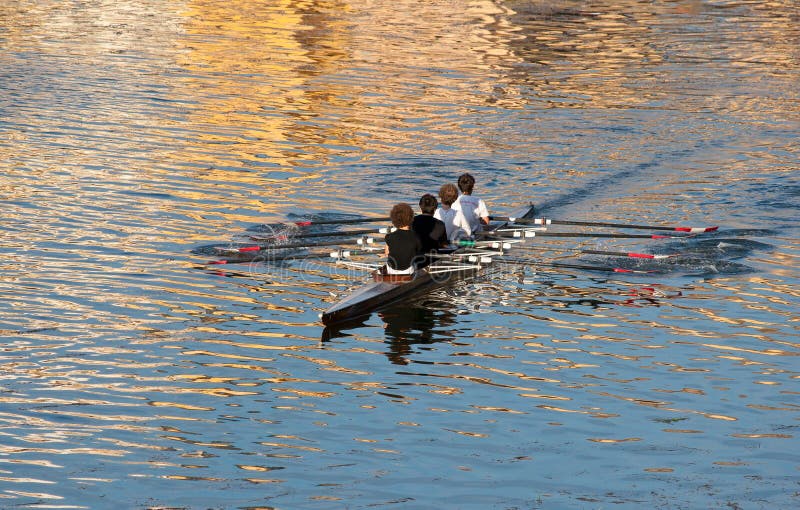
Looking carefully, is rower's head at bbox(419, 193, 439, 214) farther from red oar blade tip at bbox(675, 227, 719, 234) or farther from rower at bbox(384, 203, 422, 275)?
red oar blade tip at bbox(675, 227, 719, 234)

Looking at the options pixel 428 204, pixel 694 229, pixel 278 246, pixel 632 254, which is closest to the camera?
pixel 428 204

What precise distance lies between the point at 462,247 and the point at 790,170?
13948 millimetres

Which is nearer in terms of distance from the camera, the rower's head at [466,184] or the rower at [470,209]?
the rower at [470,209]

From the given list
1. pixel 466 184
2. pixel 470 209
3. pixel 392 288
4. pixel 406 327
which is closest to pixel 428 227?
pixel 392 288

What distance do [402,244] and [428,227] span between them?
1.44 metres

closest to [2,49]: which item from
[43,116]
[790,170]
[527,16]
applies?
[43,116]

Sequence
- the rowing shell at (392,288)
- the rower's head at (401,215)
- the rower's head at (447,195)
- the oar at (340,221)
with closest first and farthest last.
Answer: the rowing shell at (392,288) → the rower's head at (401,215) → the rower's head at (447,195) → the oar at (340,221)

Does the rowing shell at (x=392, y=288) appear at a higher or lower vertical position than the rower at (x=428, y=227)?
lower

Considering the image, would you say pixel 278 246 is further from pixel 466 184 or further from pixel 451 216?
pixel 466 184

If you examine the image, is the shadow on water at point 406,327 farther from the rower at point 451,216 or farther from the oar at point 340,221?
the oar at point 340,221

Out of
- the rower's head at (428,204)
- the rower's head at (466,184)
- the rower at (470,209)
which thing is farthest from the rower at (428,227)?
the rower's head at (466,184)

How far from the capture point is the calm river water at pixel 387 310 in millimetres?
13672

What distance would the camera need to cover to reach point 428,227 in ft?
70.9

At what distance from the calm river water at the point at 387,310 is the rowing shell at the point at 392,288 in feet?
1.14
